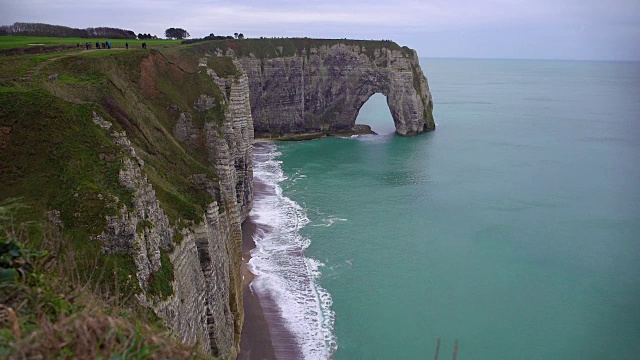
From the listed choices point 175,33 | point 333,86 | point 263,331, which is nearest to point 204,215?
point 263,331

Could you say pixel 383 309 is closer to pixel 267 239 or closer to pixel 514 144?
pixel 267 239

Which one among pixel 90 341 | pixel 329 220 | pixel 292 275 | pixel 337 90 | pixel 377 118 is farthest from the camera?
pixel 377 118

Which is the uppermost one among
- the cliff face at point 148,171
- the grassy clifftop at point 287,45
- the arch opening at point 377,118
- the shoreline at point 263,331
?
the grassy clifftop at point 287,45

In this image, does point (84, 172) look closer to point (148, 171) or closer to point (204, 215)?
point (148, 171)

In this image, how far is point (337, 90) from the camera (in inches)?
3656

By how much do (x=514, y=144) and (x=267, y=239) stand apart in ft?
179

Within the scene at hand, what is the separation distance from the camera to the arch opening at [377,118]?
99.3 metres

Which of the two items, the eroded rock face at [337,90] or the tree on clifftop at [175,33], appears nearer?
the eroded rock face at [337,90]

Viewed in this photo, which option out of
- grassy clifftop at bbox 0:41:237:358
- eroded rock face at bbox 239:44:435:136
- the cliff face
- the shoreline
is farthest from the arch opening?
grassy clifftop at bbox 0:41:237:358

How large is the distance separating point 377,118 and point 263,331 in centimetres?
8890

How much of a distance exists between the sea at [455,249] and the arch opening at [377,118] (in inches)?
664

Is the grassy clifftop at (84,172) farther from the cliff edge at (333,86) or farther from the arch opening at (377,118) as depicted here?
the arch opening at (377,118)

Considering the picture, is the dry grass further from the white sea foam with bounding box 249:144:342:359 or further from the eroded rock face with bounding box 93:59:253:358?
the white sea foam with bounding box 249:144:342:359

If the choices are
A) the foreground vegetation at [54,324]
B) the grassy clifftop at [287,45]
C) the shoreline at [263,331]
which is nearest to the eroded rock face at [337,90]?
the grassy clifftop at [287,45]
